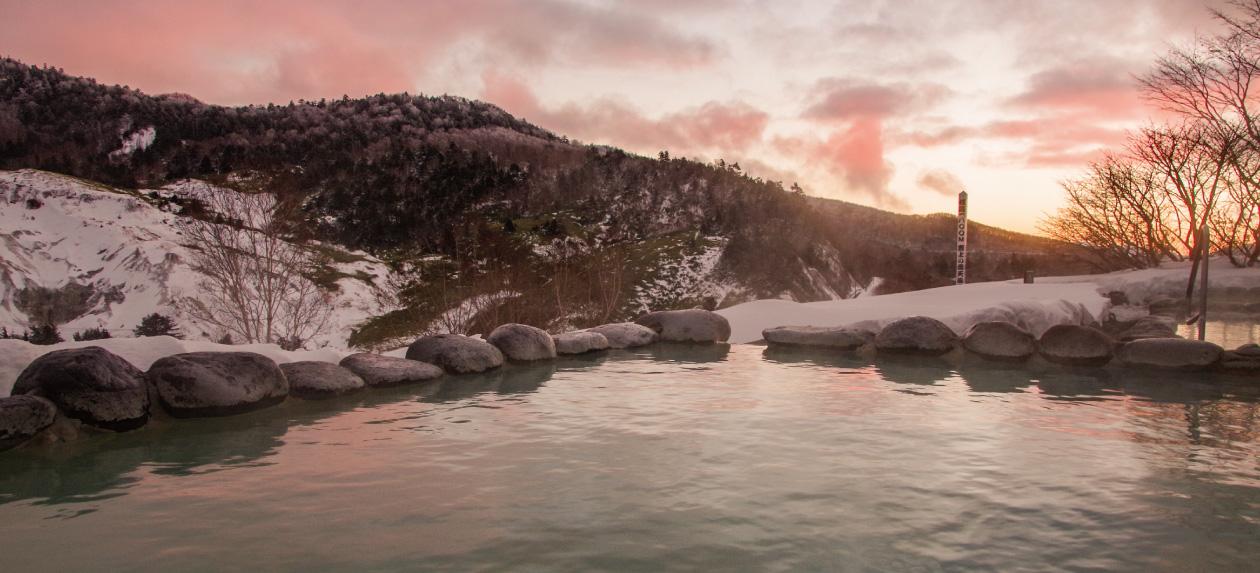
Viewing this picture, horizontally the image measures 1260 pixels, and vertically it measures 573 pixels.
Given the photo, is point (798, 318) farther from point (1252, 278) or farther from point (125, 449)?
point (1252, 278)

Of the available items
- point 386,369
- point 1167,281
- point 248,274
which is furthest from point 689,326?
point 1167,281

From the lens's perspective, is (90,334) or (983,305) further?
(90,334)

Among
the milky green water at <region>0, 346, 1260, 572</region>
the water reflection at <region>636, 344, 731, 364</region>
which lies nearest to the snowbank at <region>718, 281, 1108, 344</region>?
the water reflection at <region>636, 344, 731, 364</region>

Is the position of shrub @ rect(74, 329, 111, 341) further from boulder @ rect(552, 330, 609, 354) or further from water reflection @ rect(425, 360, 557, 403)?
water reflection @ rect(425, 360, 557, 403)

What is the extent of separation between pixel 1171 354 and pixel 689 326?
6.87 meters

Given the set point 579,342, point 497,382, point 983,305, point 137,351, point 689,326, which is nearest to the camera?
point 137,351

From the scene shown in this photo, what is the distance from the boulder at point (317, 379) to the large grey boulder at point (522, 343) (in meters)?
2.65

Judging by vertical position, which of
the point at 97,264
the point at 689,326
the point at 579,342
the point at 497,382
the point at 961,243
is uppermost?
the point at 961,243

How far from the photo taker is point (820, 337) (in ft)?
37.9

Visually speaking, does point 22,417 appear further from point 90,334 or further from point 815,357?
point 90,334

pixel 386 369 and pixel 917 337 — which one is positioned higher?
pixel 917 337

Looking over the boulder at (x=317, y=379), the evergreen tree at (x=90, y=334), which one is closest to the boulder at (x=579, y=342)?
the boulder at (x=317, y=379)

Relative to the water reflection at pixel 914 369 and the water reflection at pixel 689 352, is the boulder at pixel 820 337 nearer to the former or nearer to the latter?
the water reflection at pixel 914 369

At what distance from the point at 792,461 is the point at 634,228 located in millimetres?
33664
